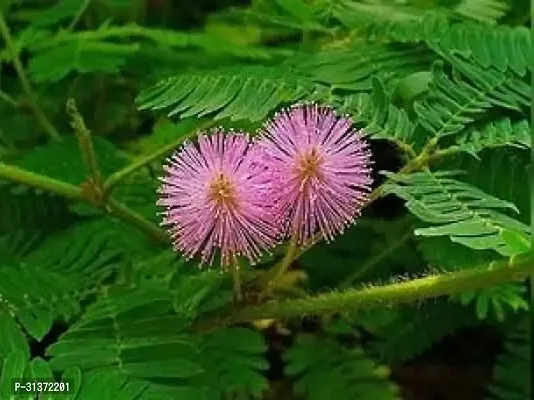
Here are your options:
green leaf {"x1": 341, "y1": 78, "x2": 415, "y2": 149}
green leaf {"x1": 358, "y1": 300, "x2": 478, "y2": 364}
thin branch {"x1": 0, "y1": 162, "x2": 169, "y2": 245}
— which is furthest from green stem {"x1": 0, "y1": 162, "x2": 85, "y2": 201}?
green leaf {"x1": 358, "y1": 300, "x2": 478, "y2": 364}

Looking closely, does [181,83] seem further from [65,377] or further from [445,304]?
[445,304]

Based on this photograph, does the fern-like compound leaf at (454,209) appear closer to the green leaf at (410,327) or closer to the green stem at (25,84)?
the green leaf at (410,327)

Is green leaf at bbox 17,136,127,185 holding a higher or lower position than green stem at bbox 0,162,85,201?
higher

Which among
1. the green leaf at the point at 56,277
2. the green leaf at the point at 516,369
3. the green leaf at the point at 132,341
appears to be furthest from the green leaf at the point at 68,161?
the green leaf at the point at 516,369

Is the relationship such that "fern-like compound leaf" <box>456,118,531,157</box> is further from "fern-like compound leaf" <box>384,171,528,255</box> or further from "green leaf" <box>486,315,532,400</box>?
"green leaf" <box>486,315,532,400</box>

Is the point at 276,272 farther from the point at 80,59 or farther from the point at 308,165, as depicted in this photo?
the point at 80,59
